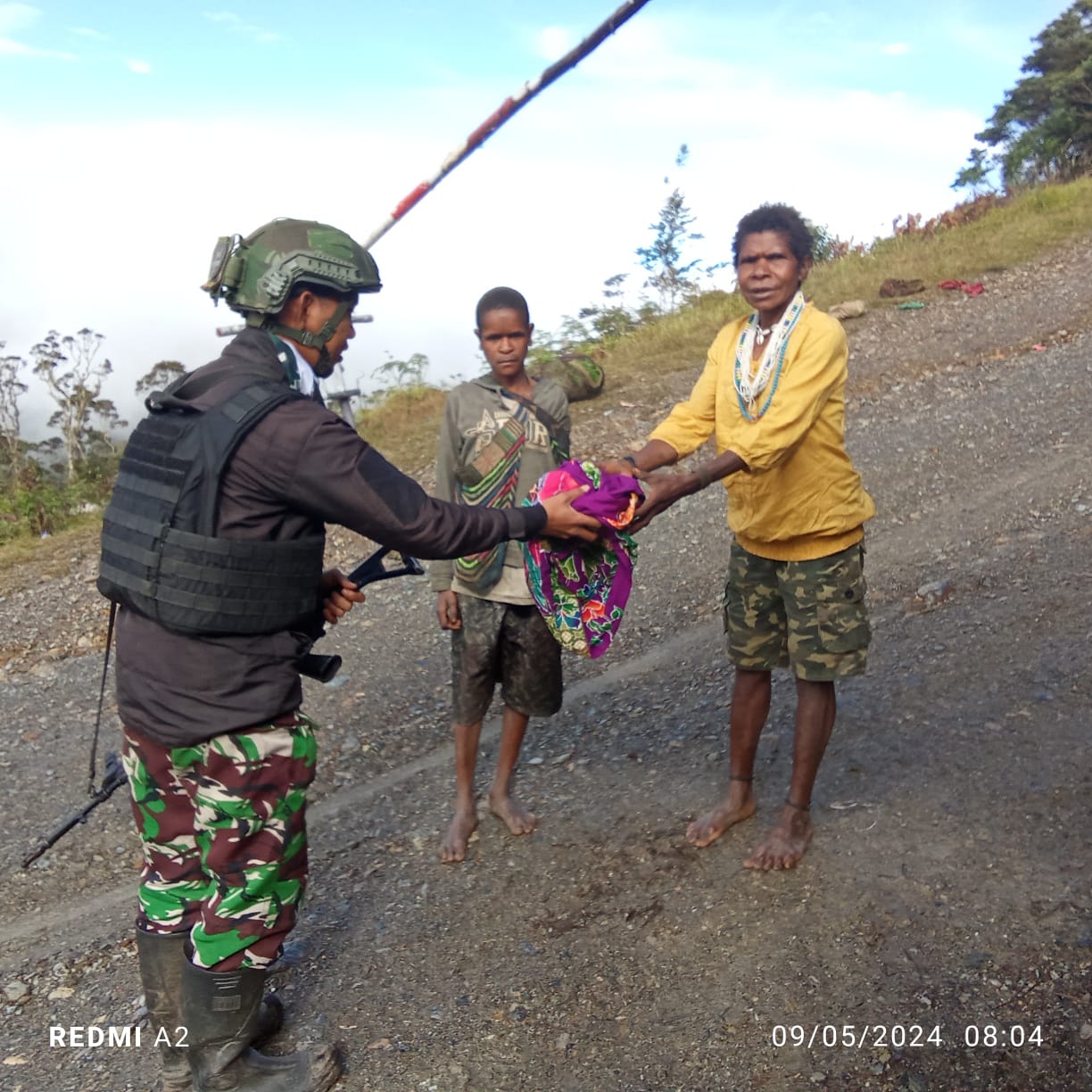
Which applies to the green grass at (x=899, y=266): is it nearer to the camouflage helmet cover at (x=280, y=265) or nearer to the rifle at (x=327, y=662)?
the rifle at (x=327, y=662)

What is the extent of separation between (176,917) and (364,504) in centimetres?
127

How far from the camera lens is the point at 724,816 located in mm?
3893

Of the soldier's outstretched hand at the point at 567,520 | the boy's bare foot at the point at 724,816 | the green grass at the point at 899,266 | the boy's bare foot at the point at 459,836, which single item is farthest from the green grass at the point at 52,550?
the soldier's outstretched hand at the point at 567,520

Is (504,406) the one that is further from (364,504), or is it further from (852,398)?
(852,398)

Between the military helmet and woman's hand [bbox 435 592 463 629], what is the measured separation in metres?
1.45

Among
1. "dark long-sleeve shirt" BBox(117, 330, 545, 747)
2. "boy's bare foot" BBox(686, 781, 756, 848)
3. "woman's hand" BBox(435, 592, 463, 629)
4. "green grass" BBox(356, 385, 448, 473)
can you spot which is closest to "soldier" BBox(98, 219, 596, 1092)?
"dark long-sleeve shirt" BBox(117, 330, 545, 747)

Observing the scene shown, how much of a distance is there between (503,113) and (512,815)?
187 inches

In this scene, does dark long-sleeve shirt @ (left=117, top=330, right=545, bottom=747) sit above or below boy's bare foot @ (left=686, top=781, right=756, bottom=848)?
above

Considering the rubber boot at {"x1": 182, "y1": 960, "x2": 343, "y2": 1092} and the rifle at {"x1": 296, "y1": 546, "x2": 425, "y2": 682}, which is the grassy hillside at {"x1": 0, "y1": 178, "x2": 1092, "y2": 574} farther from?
the rubber boot at {"x1": 182, "y1": 960, "x2": 343, "y2": 1092}

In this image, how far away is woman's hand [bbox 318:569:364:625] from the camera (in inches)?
115

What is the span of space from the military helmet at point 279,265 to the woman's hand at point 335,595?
2.39ft

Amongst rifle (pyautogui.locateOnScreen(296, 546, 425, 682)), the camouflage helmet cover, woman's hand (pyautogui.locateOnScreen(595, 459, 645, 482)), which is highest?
the camouflage helmet cover

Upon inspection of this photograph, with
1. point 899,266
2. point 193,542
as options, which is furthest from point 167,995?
point 899,266

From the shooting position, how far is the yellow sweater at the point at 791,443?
3264 mm
